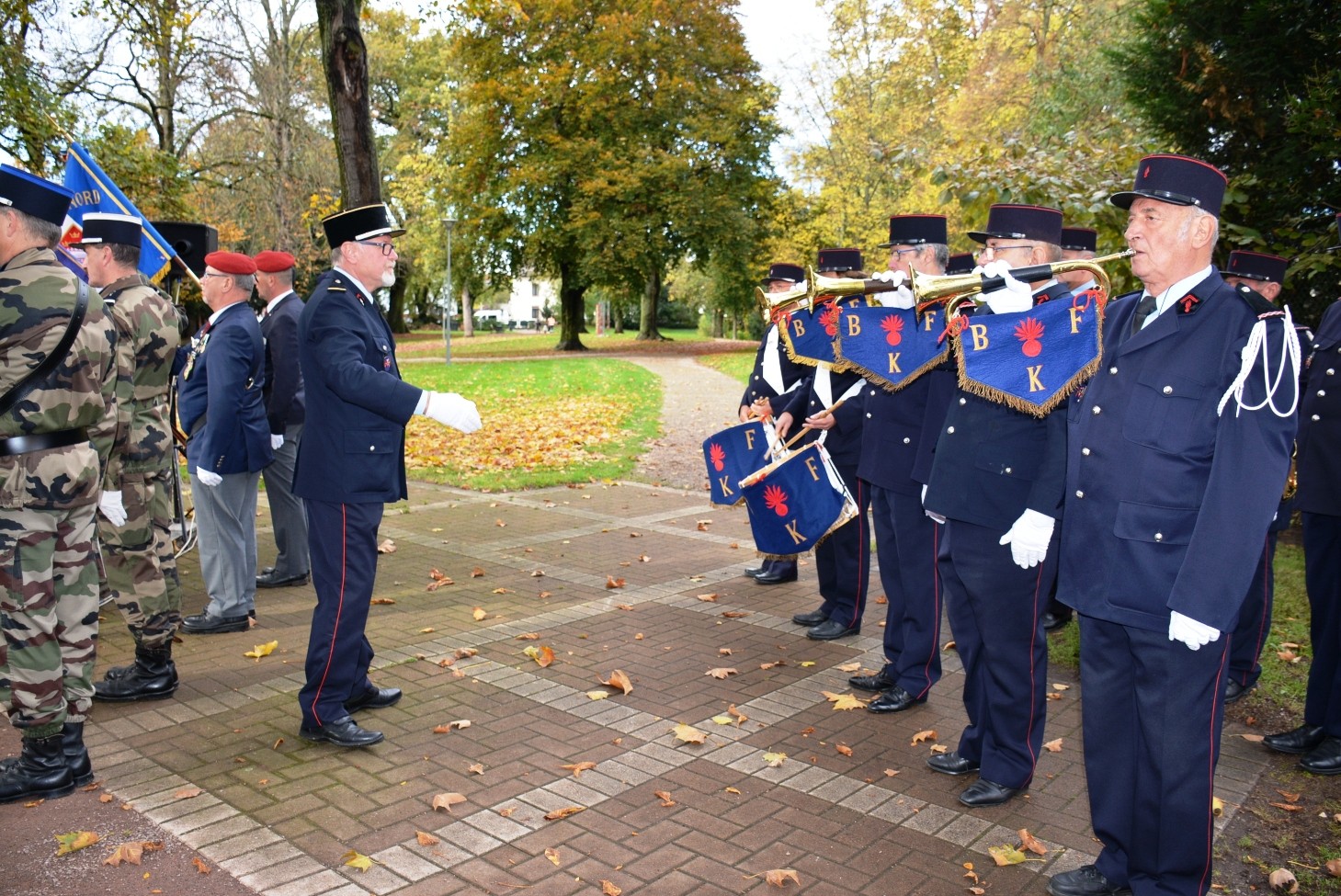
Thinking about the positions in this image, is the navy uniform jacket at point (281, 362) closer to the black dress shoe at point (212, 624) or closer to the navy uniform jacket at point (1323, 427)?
the black dress shoe at point (212, 624)

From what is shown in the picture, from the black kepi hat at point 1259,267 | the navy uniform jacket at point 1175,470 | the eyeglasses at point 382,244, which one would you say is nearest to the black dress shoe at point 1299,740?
the navy uniform jacket at point 1175,470

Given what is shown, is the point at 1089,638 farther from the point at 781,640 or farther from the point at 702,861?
the point at 781,640

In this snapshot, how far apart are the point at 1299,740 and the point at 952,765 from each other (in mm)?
1841

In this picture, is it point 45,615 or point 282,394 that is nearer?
point 45,615

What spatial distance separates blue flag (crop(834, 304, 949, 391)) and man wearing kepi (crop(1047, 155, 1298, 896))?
1.33 m

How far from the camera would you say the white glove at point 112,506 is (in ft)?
17.1

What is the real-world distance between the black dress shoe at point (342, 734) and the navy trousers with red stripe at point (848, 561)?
3.08m

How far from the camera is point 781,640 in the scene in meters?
6.59

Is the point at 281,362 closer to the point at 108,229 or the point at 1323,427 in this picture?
the point at 108,229

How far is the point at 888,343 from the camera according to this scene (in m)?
5.10

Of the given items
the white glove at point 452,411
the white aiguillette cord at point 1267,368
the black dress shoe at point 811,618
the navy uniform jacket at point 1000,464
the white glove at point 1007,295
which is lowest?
the black dress shoe at point 811,618

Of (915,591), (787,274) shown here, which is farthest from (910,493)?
(787,274)

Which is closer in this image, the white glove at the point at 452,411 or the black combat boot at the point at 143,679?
the white glove at the point at 452,411

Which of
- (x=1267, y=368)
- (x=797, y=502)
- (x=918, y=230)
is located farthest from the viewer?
(x=797, y=502)
